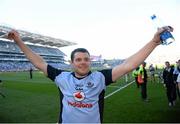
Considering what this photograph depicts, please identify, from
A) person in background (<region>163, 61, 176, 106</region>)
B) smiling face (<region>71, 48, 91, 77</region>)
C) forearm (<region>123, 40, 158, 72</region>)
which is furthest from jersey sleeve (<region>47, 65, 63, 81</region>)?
person in background (<region>163, 61, 176, 106</region>)

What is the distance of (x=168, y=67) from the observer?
1294cm

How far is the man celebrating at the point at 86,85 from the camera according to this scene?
10.7ft

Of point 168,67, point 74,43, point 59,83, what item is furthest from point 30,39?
point 59,83

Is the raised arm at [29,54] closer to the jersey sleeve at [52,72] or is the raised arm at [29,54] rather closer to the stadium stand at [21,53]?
the jersey sleeve at [52,72]

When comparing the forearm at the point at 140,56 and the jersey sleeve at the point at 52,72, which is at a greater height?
the forearm at the point at 140,56

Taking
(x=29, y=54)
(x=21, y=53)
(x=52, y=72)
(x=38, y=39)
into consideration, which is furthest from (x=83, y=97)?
(x=21, y=53)

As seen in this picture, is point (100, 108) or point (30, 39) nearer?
point (100, 108)

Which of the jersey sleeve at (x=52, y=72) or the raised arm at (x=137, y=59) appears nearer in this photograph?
the raised arm at (x=137, y=59)

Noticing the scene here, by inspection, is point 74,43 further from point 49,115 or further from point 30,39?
point 49,115

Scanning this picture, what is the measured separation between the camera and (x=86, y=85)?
333 cm

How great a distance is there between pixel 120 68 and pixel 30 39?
101371 millimetres

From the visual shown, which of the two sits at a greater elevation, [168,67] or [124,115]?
[168,67]

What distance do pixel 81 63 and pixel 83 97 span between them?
1.20 feet

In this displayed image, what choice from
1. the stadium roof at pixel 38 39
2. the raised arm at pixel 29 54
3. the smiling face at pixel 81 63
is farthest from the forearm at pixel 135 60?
the stadium roof at pixel 38 39
